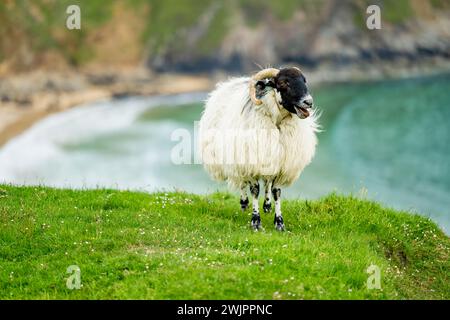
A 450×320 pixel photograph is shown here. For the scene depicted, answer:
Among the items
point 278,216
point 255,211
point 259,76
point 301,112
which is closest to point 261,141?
point 301,112

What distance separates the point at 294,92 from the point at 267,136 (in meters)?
1.18

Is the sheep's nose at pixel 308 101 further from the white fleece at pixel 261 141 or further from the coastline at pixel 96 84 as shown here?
the coastline at pixel 96 84

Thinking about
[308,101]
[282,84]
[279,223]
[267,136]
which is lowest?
[279,223]

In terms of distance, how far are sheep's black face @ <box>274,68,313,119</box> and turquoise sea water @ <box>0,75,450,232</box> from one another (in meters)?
21.2

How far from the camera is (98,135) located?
56.2 m

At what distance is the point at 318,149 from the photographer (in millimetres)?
52875

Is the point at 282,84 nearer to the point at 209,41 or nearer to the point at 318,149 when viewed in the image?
the point at 318,149

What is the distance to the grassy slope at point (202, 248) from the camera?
936 cm

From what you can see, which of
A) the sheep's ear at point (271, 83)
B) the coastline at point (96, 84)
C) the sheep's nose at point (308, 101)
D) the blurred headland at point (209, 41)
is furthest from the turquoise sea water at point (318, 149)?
the sheep's nose at point (308, 101)

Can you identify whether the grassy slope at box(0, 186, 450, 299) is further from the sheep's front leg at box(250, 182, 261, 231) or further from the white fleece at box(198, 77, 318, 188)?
the white fleece at box(198, 77, 318, 188)

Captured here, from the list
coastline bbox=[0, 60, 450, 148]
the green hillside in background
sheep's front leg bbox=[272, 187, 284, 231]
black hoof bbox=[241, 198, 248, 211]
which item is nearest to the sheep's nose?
sheep's front leg bbox=[272, 187, 284, 231]

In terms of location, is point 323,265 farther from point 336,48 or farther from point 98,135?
point 336,48

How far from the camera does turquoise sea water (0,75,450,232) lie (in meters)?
42.1

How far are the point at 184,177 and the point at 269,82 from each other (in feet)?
107
